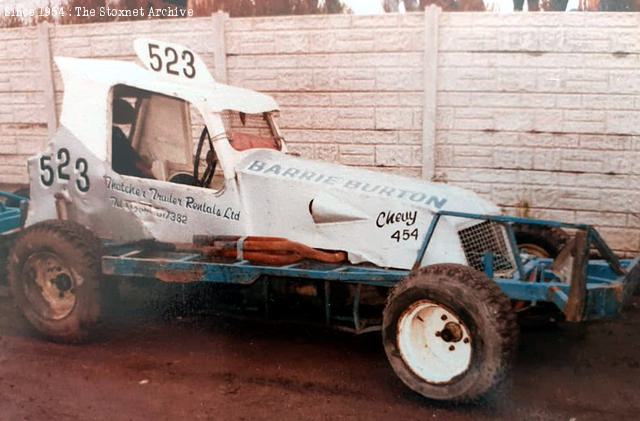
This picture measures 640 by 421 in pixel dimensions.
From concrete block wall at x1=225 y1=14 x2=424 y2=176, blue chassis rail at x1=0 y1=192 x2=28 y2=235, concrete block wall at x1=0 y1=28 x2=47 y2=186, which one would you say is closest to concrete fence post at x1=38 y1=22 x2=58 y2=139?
concrete block wall at x1=0 y1=28 x2=47 y2=186

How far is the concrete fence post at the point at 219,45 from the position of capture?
29.9ft

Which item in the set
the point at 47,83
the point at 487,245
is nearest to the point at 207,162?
the point at 487,245

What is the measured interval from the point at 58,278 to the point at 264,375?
77.6 inches

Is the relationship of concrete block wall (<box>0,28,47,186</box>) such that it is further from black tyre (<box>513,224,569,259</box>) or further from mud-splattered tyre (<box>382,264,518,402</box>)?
mud-splattered tyre (<box>382,264,518,402</box>)

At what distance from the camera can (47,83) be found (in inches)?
408

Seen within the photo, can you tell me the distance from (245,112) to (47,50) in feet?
18.8

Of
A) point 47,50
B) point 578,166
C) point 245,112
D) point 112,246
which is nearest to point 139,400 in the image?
point 112,246

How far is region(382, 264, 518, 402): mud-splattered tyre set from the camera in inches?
164

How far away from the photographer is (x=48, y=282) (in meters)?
5.65

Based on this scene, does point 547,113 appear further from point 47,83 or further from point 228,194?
point 47,83

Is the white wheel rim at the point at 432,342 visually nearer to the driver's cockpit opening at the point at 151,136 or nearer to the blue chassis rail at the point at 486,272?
the blue chassis rail at the point at 486,272

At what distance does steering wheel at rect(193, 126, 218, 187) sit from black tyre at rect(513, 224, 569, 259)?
8.95 feet

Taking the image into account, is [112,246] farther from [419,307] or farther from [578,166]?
[578,166]

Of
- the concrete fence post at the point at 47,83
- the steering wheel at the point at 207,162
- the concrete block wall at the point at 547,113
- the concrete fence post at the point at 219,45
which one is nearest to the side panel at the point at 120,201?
the steering wheel at the point at 207,162
